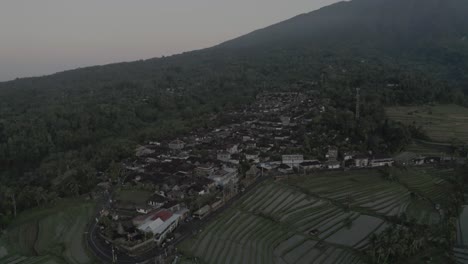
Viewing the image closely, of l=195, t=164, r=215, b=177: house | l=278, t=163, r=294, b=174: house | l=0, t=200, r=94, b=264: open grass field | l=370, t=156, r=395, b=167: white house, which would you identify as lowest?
l=370, t=156, r=395, b=167: white house

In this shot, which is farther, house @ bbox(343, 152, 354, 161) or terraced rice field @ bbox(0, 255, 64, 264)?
house @ bbox(343, 152, 354, 161)

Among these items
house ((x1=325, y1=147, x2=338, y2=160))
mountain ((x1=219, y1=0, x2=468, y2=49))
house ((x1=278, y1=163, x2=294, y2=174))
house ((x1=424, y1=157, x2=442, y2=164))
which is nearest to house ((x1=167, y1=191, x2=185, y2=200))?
house ((x1=278, y1=163, x2=294, y2=174))

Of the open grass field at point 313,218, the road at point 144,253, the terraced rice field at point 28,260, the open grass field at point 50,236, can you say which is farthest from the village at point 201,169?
the terraced rice field at point 28,260

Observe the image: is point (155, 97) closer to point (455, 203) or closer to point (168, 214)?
point (168, 214)

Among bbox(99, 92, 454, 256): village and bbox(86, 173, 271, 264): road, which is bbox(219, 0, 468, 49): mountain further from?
bbox(86, 173, 271, 264): road

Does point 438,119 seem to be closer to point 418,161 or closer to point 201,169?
point 418,161
